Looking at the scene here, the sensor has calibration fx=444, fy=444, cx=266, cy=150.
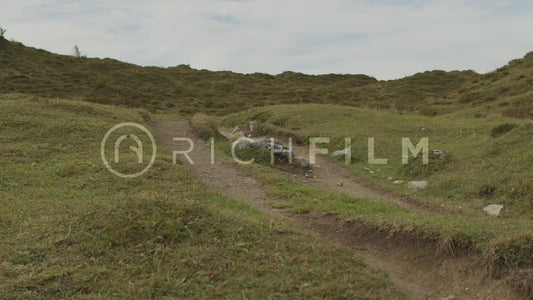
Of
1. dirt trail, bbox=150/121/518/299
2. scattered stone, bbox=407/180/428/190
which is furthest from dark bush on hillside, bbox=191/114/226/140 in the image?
scattered stone, bbox=407/180/428/190

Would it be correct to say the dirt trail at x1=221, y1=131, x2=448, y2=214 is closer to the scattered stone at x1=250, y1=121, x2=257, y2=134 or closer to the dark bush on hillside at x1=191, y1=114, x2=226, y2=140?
the scattered stone at x1=250, y1=121, x2=257, y2=134

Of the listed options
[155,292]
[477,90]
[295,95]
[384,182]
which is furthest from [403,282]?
[295,95]

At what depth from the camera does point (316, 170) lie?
13617 millimetres

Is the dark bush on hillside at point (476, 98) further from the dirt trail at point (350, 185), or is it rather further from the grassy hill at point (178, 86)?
the dirt trail at point (350, 185)

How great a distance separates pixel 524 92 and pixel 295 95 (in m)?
16.4

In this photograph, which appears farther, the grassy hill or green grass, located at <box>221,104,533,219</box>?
the grassy hill

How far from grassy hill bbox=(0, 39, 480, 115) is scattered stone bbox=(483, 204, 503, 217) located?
2114 centimetres

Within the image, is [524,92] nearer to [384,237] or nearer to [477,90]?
[477,90]

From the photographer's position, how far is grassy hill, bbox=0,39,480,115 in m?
30.7

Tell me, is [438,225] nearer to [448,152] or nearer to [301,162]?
[301,162]

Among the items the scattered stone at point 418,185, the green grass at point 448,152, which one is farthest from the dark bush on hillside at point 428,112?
the scattered stone at point 418,185

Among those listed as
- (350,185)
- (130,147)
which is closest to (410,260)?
(350,185)

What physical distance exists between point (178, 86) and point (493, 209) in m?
33.2

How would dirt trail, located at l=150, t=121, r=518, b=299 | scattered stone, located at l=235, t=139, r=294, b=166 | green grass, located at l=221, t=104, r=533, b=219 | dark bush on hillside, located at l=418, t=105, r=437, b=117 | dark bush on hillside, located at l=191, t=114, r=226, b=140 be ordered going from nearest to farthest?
1. dirt trail, located at l=150, t=121, r=518, b=299
2. green grass, located at l=221, t=104, r=533, b=219
3. scattered stone, located at l=235, t=139, r=294, b=166
4. dark bush on hillside, located at l=191, t=114, r=226, b=140
5. dark bush on hillside, located at l=418, t=105, r=437, b=117
